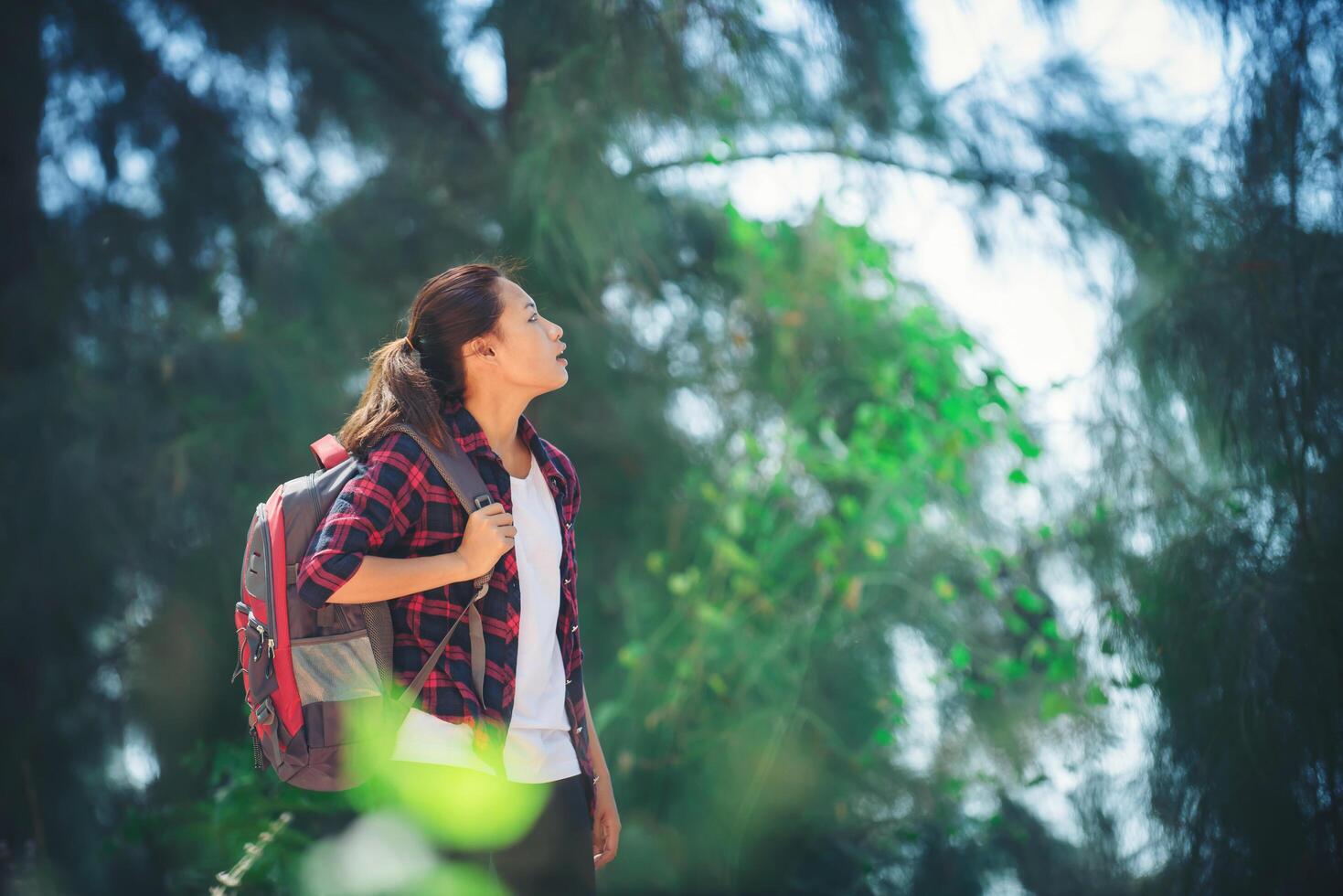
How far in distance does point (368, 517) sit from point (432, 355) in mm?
316

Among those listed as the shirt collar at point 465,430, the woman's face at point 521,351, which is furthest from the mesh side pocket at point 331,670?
the woman's face at point 521,351

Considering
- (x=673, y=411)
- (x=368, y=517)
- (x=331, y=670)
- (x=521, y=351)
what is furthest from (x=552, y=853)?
(x=673, y=411)

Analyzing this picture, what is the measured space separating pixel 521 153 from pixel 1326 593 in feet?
6.99

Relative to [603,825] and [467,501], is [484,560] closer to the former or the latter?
[467,501]

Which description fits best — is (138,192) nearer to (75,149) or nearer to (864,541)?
(75,149)

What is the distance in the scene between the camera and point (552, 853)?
1.53 metres

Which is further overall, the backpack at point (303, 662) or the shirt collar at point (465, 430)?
the shirt collar at point (465, 430)

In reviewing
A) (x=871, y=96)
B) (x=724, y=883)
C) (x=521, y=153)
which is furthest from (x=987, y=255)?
(x=724, y=883)

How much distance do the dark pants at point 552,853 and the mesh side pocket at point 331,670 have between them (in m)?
0.24

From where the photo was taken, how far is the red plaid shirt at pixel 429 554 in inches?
54.6

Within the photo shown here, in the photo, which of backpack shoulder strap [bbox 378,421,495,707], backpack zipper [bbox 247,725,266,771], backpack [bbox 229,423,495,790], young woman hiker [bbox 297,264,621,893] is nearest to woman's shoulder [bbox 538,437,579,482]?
young woman hiker [bbox 297,264,621,893]

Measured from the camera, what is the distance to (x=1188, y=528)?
8.09 feet

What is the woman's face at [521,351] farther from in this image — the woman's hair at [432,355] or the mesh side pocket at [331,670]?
the mesh side pocket at [331,670]

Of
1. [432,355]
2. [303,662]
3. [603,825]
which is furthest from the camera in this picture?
[603,825]
